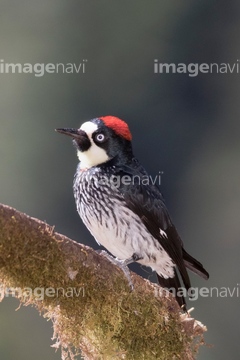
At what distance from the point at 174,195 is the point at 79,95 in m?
4.09

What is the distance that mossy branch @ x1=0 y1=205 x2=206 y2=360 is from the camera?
4.31 metres

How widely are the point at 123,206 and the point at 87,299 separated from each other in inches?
45.6

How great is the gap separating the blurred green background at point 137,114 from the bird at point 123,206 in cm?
1465

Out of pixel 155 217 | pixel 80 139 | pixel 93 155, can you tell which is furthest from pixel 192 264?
pixel 80 139

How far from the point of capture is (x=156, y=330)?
188 inches

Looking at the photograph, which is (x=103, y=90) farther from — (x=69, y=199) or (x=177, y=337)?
(x=177, y=337)

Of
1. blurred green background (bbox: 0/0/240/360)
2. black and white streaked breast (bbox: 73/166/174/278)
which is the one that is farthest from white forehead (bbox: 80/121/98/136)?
blurred green background (bbox: 0/0/240/360)

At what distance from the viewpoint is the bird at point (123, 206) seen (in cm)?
554

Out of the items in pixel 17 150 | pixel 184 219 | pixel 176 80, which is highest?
pixel 176 80

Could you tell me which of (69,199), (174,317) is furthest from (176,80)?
(174,317)

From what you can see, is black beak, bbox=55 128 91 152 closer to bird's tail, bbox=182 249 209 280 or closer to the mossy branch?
bird's tail, bbox=182 249 209 280

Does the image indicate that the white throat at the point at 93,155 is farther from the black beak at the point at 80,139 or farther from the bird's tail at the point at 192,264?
the bird's tail at the point at 192,264

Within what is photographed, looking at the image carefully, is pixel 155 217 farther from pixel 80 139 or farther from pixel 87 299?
pixel 87 299

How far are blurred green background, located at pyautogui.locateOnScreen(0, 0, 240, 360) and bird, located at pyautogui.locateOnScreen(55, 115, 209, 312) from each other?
1465cm
